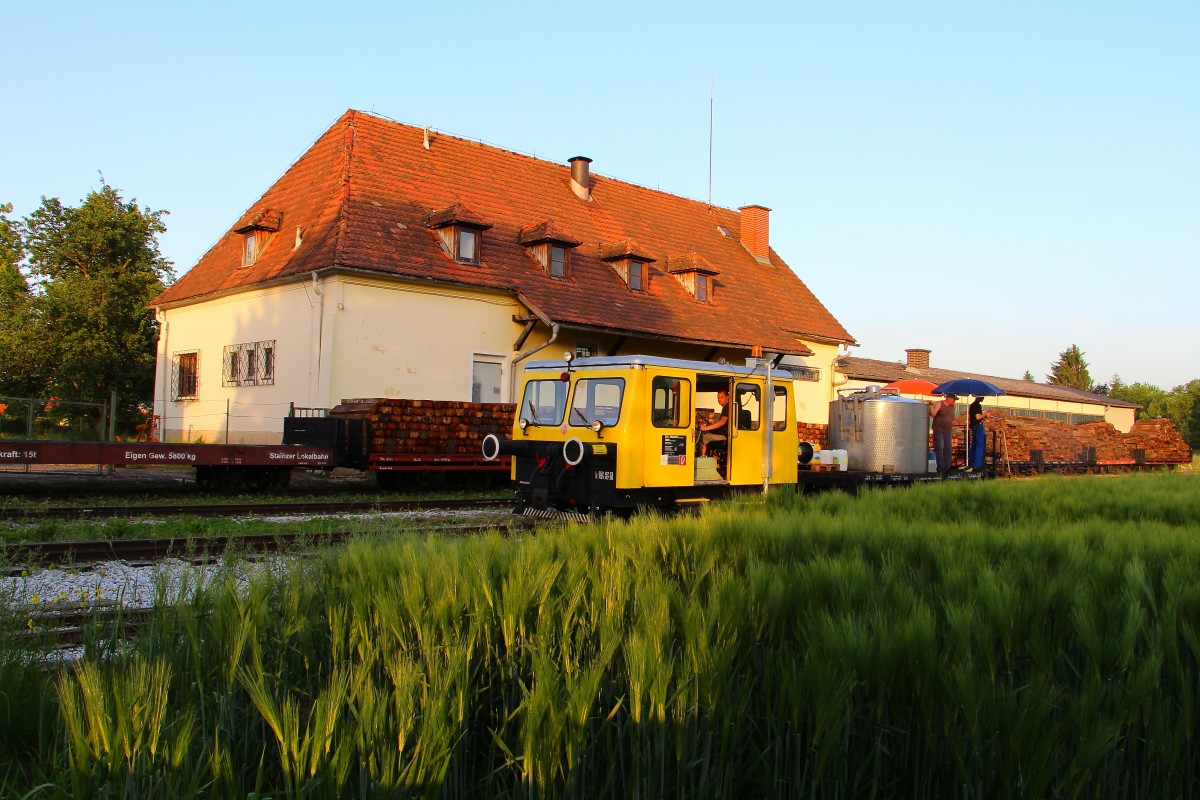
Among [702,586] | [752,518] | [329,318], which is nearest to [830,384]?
[329,318]

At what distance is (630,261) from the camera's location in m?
29.5

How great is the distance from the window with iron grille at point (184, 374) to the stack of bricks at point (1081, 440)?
70.7ft

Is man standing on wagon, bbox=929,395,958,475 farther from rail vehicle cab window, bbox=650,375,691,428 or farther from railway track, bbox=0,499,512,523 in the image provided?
railway track, bbox=0,499,512,523

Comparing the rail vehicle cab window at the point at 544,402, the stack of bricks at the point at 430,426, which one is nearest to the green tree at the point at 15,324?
the stack of bricks at the point at 430,426

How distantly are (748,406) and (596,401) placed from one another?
2263 millimetres

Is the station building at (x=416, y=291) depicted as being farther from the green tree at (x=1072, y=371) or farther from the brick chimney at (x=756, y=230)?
the green tree at (x=1072, y=371)

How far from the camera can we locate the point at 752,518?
6.71 m

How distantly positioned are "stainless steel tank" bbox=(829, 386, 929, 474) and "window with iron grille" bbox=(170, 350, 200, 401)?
2014cm

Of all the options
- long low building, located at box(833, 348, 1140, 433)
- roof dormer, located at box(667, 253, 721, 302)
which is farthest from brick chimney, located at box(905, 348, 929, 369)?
roof dormer, located at box(667, 253, 721, 302)

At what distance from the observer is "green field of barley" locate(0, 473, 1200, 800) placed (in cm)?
251

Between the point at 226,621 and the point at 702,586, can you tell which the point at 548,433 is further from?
the point at 226,621

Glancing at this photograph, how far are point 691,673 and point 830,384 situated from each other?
33937mm

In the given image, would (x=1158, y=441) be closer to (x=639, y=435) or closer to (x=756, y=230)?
(x=756, y=230)

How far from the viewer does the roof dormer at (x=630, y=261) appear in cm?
2911
